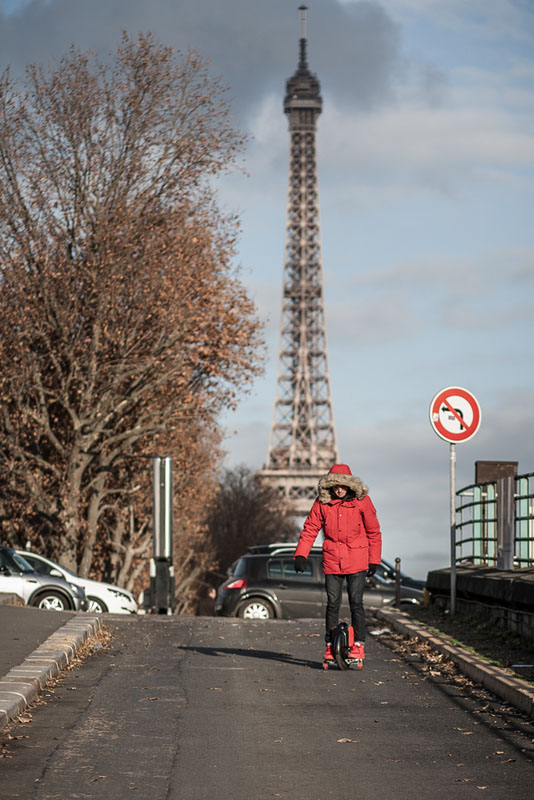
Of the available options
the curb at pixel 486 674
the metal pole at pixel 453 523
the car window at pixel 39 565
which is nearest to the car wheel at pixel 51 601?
the car window at pixel 39 565

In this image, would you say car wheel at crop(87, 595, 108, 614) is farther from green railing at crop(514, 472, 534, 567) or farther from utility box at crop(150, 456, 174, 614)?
green railing at crop(514, 472, 534, 567)

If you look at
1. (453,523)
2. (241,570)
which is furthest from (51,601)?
(453,523)

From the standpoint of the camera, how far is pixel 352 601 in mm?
12047

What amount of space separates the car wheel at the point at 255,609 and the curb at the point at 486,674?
6235mm

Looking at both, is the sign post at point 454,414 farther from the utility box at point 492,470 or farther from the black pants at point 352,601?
the black pants at point 352,601

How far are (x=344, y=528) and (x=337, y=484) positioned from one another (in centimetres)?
43

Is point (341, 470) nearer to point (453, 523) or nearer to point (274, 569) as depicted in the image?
point (453, 523)

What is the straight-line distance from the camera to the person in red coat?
12.0 metres

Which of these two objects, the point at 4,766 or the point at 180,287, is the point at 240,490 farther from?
the point at 4,766

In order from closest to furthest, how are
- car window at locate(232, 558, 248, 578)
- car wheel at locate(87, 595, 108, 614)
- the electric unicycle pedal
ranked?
the electric unicycle pedal, car window at locate(232, 558, 248, 578), car wheel at locate(87, 595, 108, 614)

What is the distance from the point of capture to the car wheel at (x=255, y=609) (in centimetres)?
2145

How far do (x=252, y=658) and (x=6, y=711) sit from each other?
204 inches

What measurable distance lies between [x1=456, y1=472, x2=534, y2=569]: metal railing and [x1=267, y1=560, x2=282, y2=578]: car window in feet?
12.9

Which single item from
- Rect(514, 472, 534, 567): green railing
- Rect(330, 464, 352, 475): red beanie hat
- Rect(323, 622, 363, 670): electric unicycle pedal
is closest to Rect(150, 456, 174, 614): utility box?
Rect(514, 472, 534, 567): green railing
